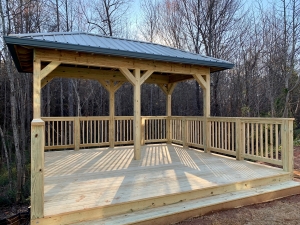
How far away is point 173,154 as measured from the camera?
5.72 meters

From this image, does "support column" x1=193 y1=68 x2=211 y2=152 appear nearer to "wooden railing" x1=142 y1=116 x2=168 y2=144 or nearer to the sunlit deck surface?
the sunlit deck surface

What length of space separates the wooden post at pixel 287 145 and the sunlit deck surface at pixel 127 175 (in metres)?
0.17

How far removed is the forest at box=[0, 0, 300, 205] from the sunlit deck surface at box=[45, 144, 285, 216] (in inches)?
143

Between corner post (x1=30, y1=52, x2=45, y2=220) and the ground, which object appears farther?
the ground

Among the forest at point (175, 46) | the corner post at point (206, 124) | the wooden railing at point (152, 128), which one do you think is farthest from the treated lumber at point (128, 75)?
the forest at point (175, 46)

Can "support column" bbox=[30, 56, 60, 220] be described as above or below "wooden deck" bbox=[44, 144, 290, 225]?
above

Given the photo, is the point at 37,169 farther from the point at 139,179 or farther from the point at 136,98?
the point at 136,98

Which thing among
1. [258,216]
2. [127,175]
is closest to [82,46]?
[127,175]

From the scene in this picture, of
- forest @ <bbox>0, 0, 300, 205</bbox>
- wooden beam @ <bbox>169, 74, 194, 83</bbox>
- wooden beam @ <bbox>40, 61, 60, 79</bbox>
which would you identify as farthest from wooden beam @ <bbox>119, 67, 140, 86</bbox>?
forest @ <bbox>0, 0, 300, 205</bbox>

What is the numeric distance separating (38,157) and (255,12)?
462 inches

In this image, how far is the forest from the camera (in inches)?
315

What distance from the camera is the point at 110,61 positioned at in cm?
469

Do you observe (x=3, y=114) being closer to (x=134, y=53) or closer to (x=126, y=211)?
(x=134, y=53)

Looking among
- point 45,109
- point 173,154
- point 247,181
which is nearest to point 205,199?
point 247,181
